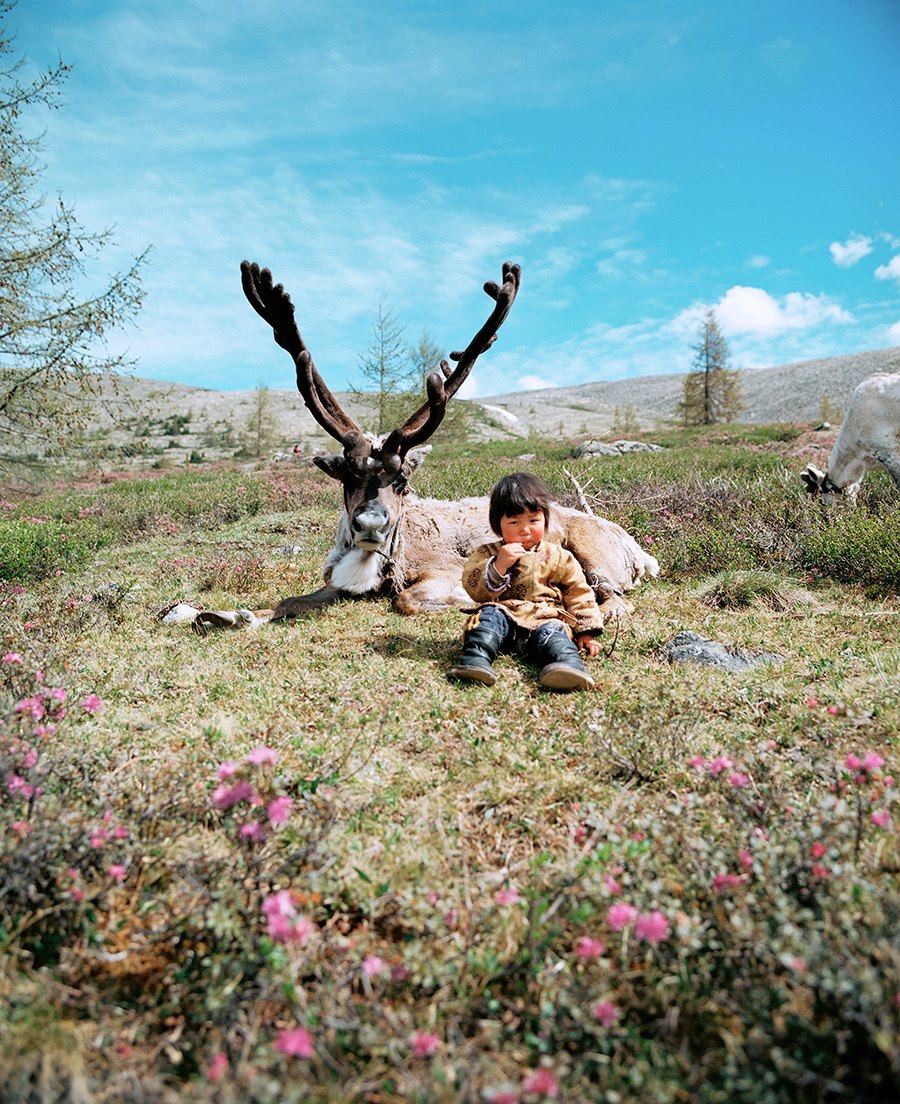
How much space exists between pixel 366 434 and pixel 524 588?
2.23 m

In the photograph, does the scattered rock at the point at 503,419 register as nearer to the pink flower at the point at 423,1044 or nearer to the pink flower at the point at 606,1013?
the pink flower at the point at 606,1013

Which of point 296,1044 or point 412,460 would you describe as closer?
point 296,1044

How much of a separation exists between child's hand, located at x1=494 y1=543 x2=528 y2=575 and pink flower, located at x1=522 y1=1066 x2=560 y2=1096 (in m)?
3.13

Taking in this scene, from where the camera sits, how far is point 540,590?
438 cm

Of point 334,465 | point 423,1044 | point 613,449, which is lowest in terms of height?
point 423,1044

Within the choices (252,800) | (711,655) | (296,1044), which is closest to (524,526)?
(711,655)

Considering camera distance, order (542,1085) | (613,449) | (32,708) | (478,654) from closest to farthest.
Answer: (542,1085), (32,708), (478,654), (613,449)

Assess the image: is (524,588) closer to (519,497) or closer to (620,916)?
(519,497)

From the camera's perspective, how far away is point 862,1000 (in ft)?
4.53

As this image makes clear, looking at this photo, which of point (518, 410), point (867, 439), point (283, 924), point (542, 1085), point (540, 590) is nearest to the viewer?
point (542, 1085)

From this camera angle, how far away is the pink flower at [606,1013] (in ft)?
5.02

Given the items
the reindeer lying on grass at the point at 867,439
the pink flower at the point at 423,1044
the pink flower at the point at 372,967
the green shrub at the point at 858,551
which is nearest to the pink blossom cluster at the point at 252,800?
the pink flower at the point at 372,967

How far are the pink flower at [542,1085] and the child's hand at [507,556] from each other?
3.13 metres

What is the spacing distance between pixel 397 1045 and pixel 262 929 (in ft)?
2.04
